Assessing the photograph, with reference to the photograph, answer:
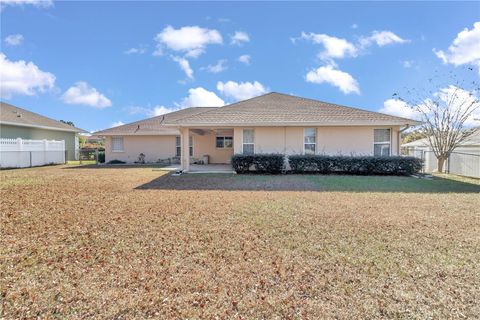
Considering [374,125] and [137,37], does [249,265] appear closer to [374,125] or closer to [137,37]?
[374,125]

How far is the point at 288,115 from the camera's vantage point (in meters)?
15.5

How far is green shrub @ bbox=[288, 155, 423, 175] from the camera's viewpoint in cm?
1371

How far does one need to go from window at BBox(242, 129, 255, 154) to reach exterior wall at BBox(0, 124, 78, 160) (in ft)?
61.6

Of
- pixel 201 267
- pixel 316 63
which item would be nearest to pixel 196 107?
pixel 316 63

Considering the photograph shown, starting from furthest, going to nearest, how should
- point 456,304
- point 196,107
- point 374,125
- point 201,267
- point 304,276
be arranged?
point 196,107, point 374,125, point 201,267, point 304,276, point 456,304

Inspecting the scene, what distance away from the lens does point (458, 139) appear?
58.2 ft

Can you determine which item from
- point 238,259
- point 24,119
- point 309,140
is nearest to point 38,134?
point 24,119

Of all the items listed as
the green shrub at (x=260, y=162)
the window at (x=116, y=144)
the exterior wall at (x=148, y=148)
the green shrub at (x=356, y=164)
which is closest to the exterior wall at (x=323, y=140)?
the green shrub at (x=356, y=164)

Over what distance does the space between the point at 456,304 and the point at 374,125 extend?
43.5ft

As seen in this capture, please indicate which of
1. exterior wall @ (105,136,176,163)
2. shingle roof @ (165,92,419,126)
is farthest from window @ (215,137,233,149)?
shingle roof @ (165,92,419,126)

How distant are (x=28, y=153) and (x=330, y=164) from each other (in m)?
20.5

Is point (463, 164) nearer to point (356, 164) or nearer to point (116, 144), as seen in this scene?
point (356, 164)

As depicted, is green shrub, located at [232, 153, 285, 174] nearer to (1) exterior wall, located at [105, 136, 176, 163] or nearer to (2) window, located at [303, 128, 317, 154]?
(2) window, located at [303, 128, 317, 154]

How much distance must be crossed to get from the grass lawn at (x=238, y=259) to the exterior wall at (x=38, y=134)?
58.9 feet
